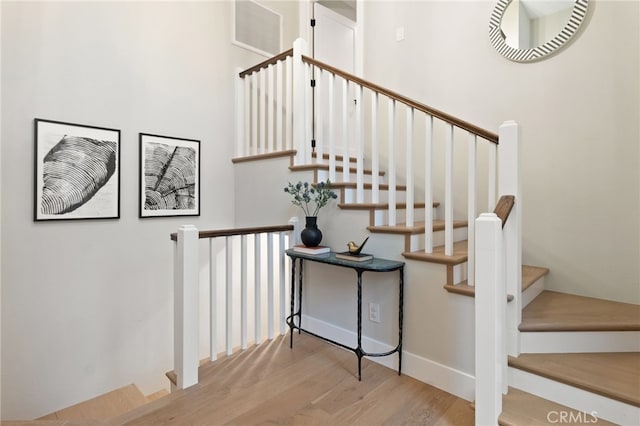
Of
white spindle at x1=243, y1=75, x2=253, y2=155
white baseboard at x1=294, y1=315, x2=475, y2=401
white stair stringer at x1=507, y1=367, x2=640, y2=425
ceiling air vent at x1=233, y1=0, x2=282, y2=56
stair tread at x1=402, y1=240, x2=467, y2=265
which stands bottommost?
white baseboard at x1=294, y1=315, x2=475, y2=401

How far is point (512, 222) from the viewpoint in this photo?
1.71m

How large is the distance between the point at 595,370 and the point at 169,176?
3296mm

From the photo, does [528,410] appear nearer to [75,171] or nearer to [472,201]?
[472,201]

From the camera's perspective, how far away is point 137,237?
115 inches

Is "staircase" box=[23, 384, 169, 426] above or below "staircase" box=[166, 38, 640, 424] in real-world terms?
below

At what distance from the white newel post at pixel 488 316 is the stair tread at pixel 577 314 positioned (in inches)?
18.0

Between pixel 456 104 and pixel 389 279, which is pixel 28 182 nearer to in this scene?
pixel 389 279

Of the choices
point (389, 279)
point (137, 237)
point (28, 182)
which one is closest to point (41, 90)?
point (28, 182)

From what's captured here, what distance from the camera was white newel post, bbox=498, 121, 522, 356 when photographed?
65.2 inches

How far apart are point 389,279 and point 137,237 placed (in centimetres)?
219

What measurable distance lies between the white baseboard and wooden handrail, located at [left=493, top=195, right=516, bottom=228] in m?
0.91

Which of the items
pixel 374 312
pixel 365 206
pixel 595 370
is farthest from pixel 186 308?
pixel 595 370

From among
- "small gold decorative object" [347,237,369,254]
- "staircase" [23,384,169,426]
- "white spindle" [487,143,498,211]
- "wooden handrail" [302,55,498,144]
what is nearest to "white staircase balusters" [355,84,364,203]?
"wooden handrail" [302,55,498,144]

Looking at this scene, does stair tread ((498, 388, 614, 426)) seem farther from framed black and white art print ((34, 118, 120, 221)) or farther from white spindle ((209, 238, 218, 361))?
framed black and white art print ((34, 118, 120, 221))
